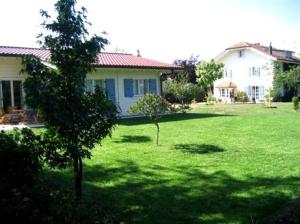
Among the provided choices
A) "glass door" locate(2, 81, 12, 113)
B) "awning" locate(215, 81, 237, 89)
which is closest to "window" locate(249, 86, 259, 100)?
"awning" locate(215, 81, 237, 89)

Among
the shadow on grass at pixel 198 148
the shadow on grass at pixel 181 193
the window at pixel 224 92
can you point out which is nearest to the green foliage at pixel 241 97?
the window at pixel 224 92

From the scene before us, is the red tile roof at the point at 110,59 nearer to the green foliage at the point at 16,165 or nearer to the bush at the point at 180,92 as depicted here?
the bush at the point at 180,92

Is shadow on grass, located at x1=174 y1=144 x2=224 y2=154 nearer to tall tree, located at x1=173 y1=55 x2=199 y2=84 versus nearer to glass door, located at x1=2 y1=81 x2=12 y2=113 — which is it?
glass door, located at x1=2 y1=81 x2=12 y2=113

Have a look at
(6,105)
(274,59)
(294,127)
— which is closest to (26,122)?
(6,105)

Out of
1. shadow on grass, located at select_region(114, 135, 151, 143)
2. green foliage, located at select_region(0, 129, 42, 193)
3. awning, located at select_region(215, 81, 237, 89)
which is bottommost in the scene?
shadow on grass, located at select_region(114, 135, 151, 143)

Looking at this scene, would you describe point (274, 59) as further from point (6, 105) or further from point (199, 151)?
point (199, 151)

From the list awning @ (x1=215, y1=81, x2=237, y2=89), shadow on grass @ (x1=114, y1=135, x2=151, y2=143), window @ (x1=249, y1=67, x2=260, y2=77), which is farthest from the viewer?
awning @ (x1=215, y1=81, x2=237, y2=89)

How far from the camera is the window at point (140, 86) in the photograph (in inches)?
1052

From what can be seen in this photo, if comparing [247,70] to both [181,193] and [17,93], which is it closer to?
[17,93]

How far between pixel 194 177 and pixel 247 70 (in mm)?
40849

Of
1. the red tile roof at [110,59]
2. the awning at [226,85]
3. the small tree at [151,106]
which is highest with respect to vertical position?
the red tile roof at [110,59]

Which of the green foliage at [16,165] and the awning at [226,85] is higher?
the awning at [226,85]

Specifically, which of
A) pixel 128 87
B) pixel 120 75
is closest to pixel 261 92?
pixel 128 87

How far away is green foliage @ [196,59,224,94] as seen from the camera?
50.0 meters
